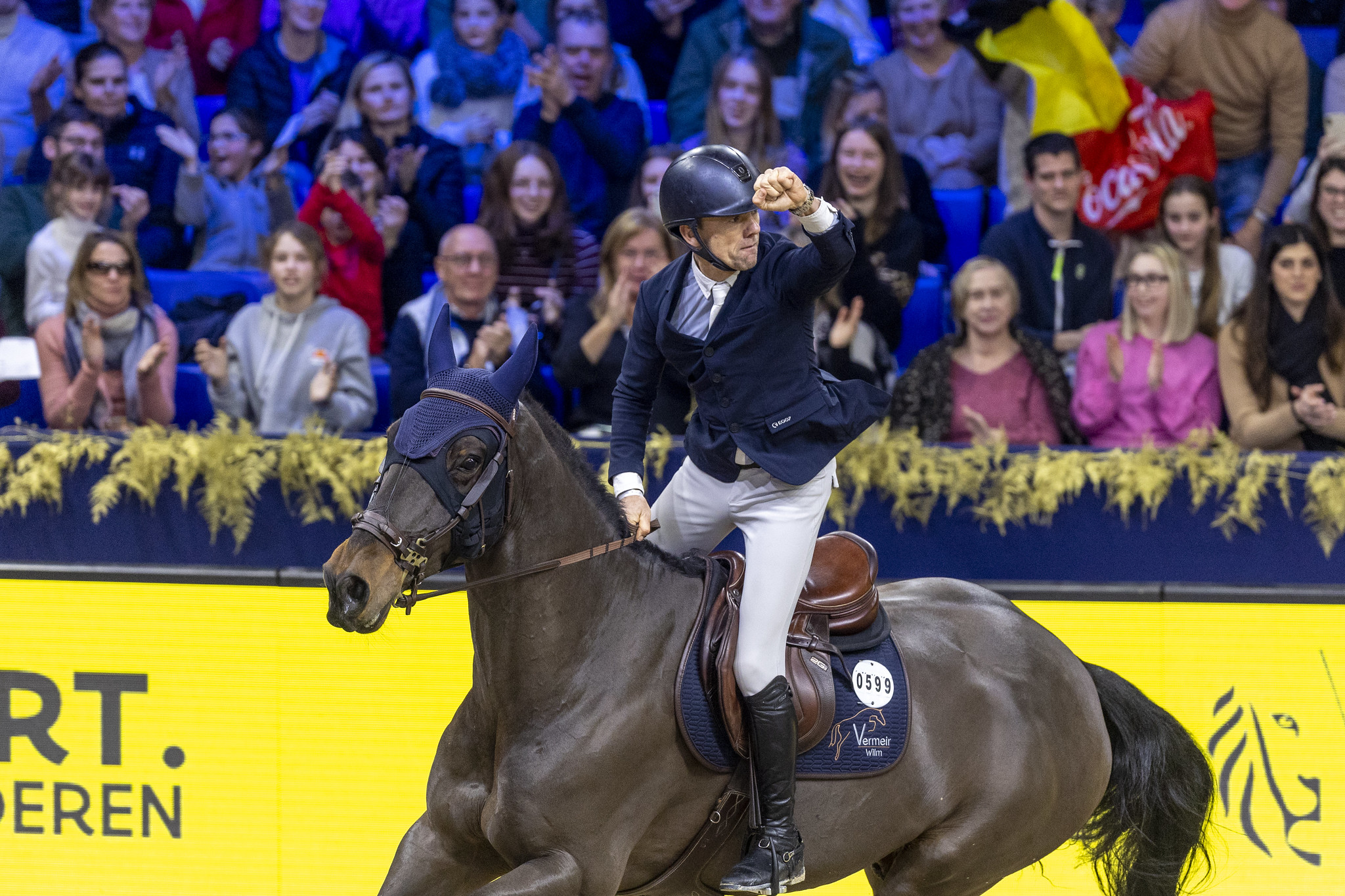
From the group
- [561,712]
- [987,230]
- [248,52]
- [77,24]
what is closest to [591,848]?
[561,712]

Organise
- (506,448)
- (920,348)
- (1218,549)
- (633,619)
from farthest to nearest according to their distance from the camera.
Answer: (920,348) → (1218,549) → (633,619) → (506,448)

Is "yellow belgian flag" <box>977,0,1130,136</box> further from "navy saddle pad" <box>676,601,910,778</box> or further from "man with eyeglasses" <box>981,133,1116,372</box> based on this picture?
"navy saddle pad" <box>676,601,910,778</box>

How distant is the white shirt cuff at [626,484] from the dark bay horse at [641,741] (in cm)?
13

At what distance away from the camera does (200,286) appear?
24.5ft

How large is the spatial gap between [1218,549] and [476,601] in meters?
3.23

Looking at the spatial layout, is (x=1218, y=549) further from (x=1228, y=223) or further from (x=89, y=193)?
(x=89, y=193)

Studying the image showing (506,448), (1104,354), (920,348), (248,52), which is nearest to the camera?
(506,448)

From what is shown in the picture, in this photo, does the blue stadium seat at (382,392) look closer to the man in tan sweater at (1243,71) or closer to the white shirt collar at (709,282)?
the white shirt collar at (709,282)

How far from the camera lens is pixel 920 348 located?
681 centimetres

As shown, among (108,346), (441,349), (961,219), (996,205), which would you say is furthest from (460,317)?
(441,349)

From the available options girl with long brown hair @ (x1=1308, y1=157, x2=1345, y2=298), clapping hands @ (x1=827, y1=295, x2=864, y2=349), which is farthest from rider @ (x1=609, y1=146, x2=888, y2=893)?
girl with long brown hair @ (x1=1308, y1=157, x2=1345, y2=298)

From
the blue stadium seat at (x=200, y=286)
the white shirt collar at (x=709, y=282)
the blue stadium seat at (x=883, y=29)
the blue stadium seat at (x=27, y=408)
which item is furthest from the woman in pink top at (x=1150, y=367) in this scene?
the blue stadium seat at (x=27, y=408)

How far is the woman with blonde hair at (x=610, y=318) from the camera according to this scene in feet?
21.0

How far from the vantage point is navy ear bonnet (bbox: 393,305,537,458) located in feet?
9.52
